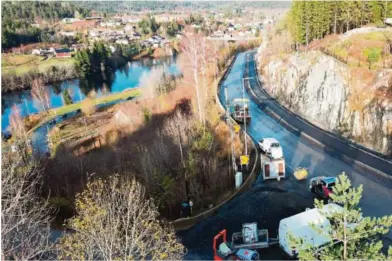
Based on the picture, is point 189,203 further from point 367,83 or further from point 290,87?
point 290,87

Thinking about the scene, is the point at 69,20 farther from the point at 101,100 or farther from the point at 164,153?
the point at 164,153

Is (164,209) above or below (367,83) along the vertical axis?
below

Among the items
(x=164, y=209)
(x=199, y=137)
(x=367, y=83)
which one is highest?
(x=367, y=83)

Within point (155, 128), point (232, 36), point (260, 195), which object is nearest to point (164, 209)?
point (260, 195)

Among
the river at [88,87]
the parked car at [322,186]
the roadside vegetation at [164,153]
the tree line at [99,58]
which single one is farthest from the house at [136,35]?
the parked car at [322,186]

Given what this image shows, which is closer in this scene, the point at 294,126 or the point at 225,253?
the point at 225,253

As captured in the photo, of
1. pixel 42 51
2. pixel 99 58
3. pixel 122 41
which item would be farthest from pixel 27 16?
pixel 99 58

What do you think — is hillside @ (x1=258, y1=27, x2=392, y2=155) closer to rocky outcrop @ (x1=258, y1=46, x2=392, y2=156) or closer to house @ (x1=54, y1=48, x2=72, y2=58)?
rocky outcrop @ (x1=258, y1=46, x2=392, y2=156)
